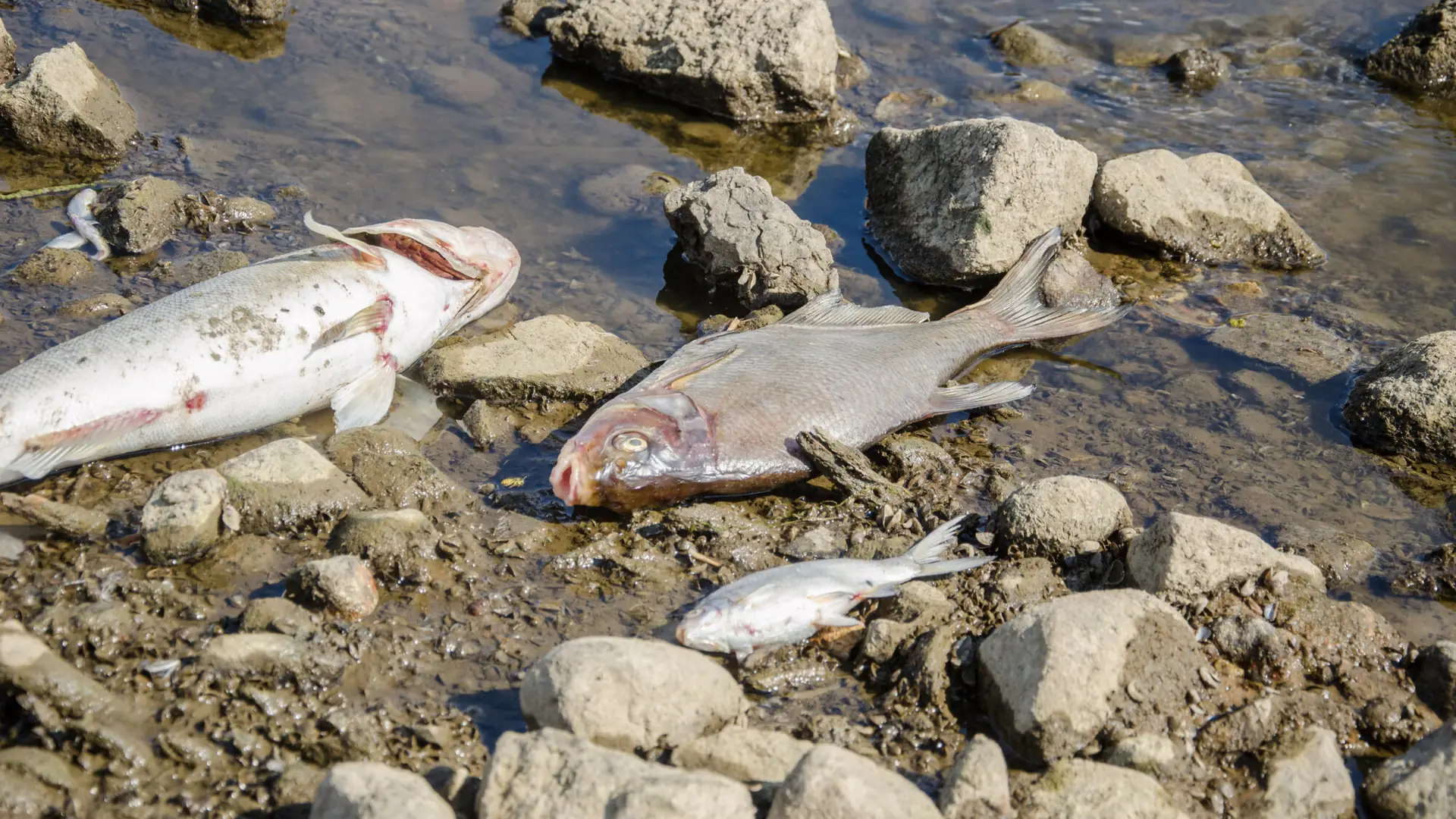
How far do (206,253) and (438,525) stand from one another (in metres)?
3.20

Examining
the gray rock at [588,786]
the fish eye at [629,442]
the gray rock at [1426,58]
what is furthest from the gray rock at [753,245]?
the gray rock at [1426,58]

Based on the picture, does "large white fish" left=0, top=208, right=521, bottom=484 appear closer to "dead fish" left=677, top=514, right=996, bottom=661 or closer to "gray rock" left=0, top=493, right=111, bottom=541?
"gray rock" left=0, top=493, right=111, bottom=541

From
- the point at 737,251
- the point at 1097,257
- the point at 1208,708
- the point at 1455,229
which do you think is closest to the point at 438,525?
the point at 737,251

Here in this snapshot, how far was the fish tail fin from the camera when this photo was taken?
7.57 meters

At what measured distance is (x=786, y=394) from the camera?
631 centimetres

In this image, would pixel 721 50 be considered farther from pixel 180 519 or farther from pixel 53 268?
pixel 180 519

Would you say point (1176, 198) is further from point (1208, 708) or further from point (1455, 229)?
point (1208, 708)

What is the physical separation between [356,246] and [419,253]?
51 centimetres

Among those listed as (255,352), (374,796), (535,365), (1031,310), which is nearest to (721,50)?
(1031,310)

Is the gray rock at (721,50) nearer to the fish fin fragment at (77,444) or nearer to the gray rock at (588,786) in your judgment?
the fish fin fragment at (77,444)

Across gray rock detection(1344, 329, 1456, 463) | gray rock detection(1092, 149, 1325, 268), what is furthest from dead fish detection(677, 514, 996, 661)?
gray rock detection(1092, 149, 1325, 268)

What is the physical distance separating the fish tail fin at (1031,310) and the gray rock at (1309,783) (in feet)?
11.5

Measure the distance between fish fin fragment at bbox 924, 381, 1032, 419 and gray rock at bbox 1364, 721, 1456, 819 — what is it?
293cm

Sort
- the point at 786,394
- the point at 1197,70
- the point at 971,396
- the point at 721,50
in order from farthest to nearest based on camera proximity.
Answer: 1. the point at 1197,70
2. the point at 721,50
3. the point at 971,396
4. the point at 786,394
